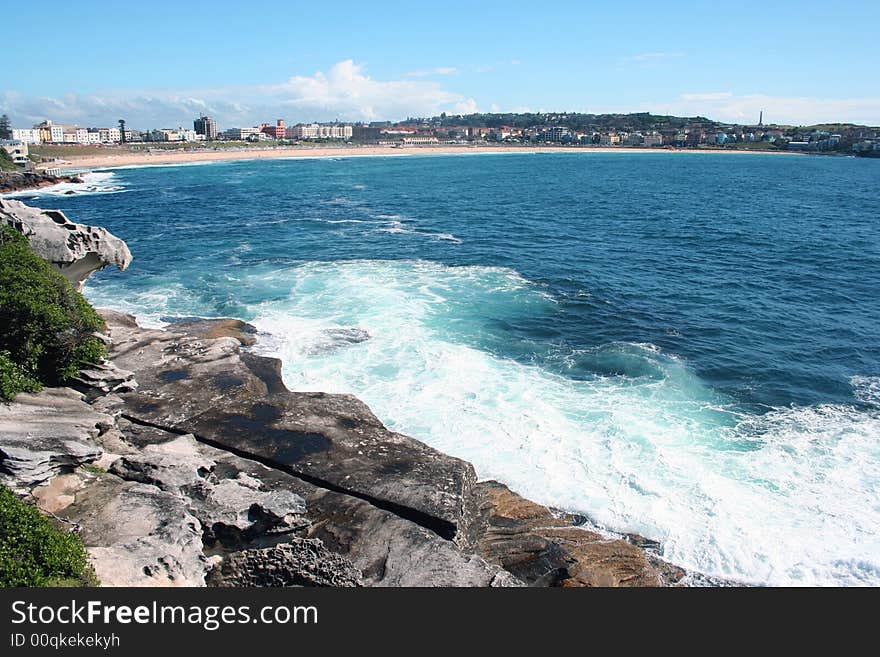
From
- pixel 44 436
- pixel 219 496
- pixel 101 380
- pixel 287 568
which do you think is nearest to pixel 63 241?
pixel 101 380

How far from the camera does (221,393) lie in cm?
2117

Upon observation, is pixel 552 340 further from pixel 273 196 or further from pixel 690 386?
pixel 273 196

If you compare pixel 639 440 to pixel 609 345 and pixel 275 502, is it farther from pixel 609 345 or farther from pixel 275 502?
pixel 275 502

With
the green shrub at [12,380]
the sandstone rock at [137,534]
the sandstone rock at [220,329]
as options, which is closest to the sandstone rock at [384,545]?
the sandstone rock at [137,534]

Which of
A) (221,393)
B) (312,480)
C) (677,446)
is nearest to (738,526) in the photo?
(677,446)

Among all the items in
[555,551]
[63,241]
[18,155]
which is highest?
[18,155]

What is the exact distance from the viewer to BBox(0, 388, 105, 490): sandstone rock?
43.5ft

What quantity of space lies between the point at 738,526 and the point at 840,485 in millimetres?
4672

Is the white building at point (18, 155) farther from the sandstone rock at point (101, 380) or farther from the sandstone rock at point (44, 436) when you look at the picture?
the sandstone rock at point (44, 436)

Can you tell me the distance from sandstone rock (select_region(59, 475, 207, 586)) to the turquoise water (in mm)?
9215

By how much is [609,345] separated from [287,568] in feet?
70.6

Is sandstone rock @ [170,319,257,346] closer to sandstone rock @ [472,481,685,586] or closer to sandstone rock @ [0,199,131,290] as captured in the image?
sandstone rock @ [0,199,131,290]

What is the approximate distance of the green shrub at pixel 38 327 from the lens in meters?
17.4

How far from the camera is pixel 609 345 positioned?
3000 centimetres
